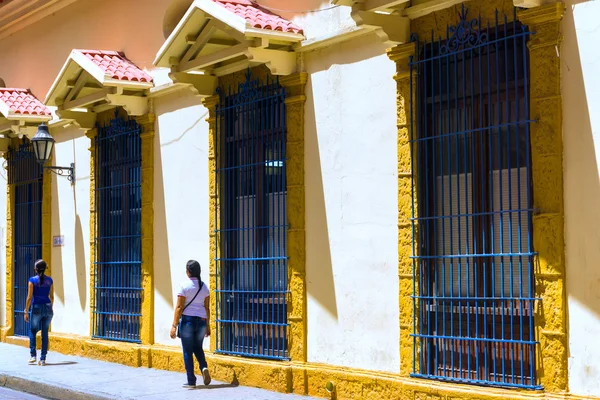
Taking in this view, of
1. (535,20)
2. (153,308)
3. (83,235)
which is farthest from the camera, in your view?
(83,235)

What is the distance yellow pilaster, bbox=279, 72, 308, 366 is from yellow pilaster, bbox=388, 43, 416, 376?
1.59 metres

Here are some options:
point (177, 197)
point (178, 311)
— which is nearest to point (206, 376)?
point (178, 311)

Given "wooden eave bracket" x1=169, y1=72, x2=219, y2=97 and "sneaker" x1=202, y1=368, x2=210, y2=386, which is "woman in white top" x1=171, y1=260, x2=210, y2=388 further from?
"wooden eave bracket" x1=169, y1=72, x2=219, y2=97

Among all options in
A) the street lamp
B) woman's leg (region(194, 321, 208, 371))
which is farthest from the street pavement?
the street lamp

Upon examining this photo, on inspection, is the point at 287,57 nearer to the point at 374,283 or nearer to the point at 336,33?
the point at 336,33

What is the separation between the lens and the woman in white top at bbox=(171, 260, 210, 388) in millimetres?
10758

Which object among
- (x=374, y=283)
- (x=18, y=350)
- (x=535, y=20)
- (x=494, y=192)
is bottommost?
(x=18, y=350)

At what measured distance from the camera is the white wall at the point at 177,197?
1213cm

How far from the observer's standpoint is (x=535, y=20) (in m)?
7.72

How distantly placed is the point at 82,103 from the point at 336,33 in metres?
5.25

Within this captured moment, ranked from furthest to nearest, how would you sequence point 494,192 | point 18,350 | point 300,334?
point 18,350 → point 300,334 → point 494,192

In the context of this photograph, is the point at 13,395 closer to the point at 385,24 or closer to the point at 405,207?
the point at 405,207

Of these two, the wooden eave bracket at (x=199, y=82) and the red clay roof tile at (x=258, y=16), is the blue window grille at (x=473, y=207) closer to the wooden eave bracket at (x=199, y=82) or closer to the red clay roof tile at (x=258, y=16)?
the red clay roof tile at (x=258, y=16)

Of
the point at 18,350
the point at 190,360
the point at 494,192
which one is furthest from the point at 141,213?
the point at 494,192
